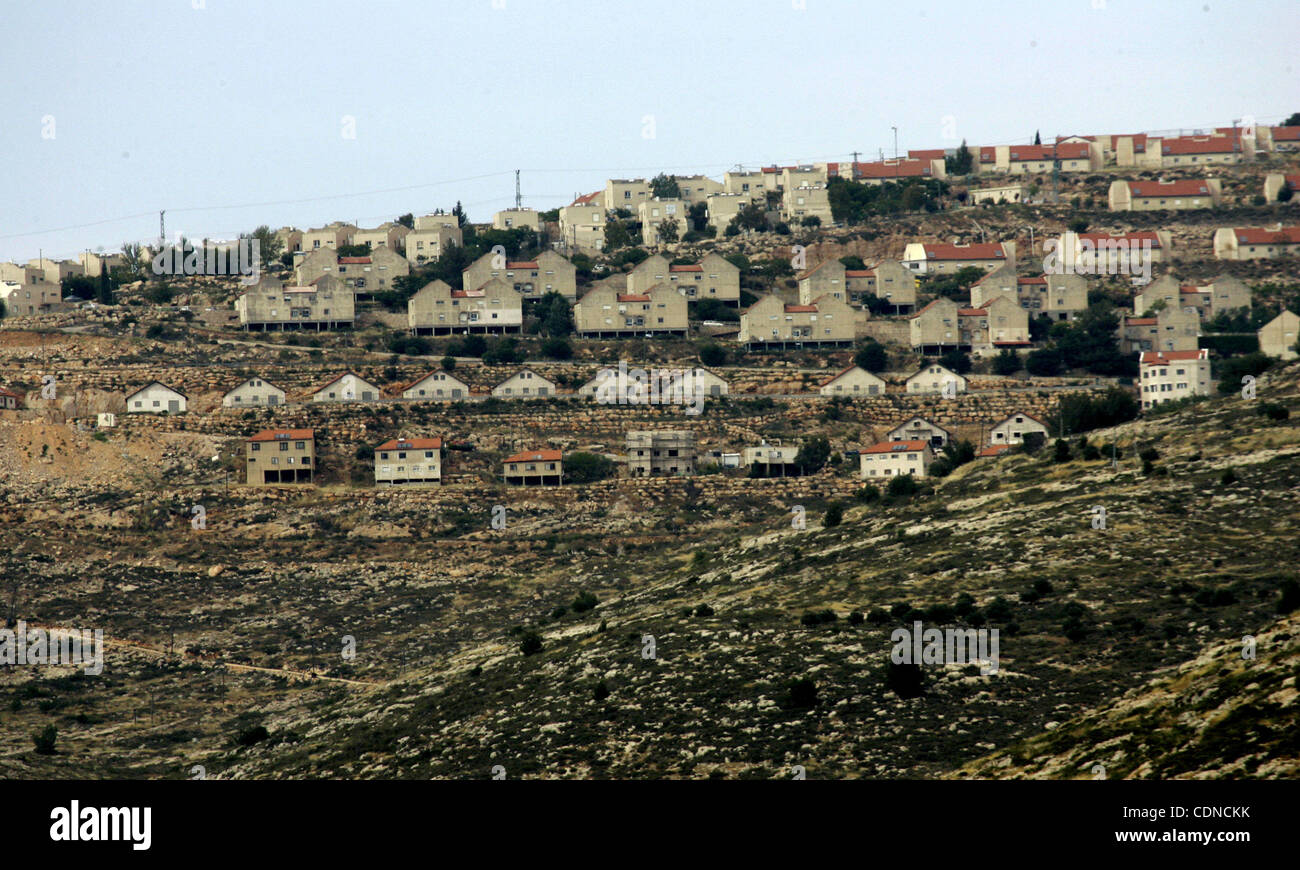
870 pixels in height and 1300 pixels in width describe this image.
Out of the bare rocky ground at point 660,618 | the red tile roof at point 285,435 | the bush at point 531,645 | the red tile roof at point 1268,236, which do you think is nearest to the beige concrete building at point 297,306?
the bare rocky ground at point 660,618

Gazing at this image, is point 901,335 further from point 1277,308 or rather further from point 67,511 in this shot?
point 67,511

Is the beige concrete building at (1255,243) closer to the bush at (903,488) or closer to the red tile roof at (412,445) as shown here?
the bush at (903,488)

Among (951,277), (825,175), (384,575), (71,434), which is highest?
(825,175)

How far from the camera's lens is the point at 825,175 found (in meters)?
153

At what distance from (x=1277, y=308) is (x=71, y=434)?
272 feet

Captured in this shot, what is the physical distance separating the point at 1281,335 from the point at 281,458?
6292cm

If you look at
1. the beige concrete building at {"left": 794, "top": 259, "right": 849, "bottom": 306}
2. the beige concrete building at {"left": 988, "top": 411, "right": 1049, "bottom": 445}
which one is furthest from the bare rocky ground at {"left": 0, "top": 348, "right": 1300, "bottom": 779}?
the beige concrete building at {"left": 794, "top": 259, "right": 849, "bottom": 306}

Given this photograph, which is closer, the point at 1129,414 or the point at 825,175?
the point at 1129,414

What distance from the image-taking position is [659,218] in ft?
482

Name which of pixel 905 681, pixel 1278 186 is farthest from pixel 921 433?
pixel 1278 186

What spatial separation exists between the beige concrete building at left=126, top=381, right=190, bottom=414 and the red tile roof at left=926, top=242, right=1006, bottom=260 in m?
62.3

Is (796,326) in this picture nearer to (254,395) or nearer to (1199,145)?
(254,395)

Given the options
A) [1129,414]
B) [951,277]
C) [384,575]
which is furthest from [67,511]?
[951,277]
